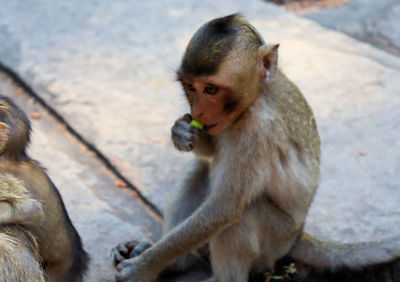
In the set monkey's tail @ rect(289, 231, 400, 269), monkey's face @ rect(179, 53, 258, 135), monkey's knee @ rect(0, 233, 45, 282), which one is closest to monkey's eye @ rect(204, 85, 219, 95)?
monkey's face @ rect(179, 53, 258, 135)

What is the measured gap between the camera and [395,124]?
6.21 m

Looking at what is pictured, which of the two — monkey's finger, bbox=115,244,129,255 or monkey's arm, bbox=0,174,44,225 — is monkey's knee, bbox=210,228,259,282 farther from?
monkey's arm, bbox=0,174,44,225

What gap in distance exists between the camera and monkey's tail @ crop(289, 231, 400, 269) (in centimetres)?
445

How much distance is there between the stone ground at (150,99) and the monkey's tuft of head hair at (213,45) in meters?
1.70

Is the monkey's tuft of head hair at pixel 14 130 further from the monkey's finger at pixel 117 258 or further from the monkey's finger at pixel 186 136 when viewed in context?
the monkey's finger at pixel 117 258

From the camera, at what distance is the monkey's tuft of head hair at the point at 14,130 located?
3.61 meters

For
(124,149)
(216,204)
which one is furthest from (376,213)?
(124,149)

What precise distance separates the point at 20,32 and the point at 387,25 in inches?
188

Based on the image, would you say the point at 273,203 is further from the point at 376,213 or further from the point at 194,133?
the point at 376,213

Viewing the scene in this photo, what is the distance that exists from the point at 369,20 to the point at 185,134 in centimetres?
506

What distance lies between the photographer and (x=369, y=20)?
27.8ft

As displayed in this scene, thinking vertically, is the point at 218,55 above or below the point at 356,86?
above

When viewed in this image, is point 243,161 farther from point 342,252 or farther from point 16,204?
point 16,204

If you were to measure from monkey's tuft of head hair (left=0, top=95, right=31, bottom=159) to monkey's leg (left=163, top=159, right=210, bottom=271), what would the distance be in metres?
1.44
